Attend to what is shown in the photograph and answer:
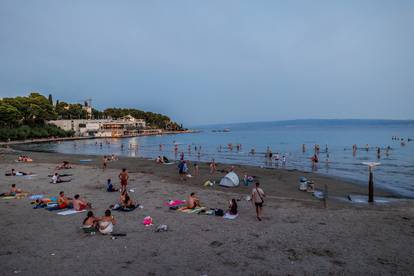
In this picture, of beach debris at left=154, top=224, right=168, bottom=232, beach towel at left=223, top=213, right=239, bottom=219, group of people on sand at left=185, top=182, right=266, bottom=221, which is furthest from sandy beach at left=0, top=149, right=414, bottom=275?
group of people on sand at left=185, top=182, right=266, bottom=221

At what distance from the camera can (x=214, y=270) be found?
7855mm

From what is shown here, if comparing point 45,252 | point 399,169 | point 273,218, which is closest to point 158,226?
point 45,252

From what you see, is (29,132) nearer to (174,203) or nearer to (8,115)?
(8,115)

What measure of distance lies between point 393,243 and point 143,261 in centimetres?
789

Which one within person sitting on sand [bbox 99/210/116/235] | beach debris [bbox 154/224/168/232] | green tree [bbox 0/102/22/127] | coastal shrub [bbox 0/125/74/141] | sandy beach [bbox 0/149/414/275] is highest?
green tree [bbox 0/102/22/127]

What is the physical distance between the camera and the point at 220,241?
9.91 metres

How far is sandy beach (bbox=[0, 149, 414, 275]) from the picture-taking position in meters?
8.02

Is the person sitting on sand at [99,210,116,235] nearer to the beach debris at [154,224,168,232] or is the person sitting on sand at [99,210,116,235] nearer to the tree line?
the beach debris at [154,224,168,232]

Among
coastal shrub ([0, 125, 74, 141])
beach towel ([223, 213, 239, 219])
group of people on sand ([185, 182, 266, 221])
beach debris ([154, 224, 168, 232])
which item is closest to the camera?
beach debris ([154, 224, 168, 232])

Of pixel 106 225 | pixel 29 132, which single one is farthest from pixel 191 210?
pixel 29 132

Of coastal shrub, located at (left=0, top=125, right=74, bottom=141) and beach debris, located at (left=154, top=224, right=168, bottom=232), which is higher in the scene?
coastal shrub, located at (left=0, top=125, right=74, bottom=141)

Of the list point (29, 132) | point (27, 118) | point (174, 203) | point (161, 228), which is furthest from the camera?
point (27, 118)

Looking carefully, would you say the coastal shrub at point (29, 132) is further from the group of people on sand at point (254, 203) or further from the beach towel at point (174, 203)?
the group of people on sand at point (254, 203)

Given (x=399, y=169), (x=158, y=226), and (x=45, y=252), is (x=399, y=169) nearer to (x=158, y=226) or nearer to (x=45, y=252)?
(x=158, y=226)
